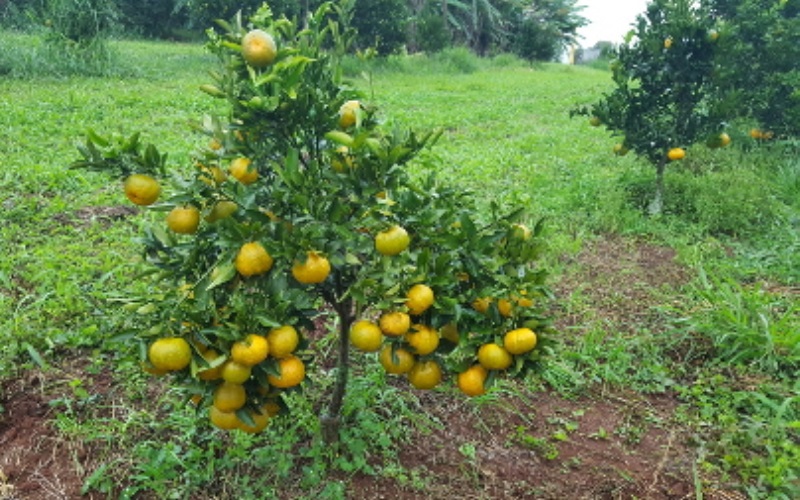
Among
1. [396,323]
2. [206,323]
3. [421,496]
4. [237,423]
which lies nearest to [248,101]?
[206,323]

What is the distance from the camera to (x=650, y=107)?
534cm

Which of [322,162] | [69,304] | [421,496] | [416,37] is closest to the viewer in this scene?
[322,162]

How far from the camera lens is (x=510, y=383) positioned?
3016 mm

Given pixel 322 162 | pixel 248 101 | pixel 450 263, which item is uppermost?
pixel 248 101

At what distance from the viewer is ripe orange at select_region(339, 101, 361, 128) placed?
1947mm

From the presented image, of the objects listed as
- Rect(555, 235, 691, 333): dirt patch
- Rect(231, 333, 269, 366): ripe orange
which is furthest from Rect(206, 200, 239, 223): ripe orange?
Rect(555, 235, 691, 333): dirt patch

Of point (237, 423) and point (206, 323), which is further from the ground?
point (206, 323)

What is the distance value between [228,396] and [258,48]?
2.94 ft

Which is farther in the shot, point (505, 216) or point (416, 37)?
point (416, 37)

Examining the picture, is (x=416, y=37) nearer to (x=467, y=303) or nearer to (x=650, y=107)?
(x=650, y=107)

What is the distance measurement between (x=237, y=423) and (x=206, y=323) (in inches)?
11.9

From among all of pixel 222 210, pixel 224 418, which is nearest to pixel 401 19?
pixel 222 210

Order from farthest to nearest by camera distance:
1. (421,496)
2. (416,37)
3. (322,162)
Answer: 1. (416,37)
2. (421,496)
3. (322,162)

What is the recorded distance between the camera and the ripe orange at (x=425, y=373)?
1899 millimetres
